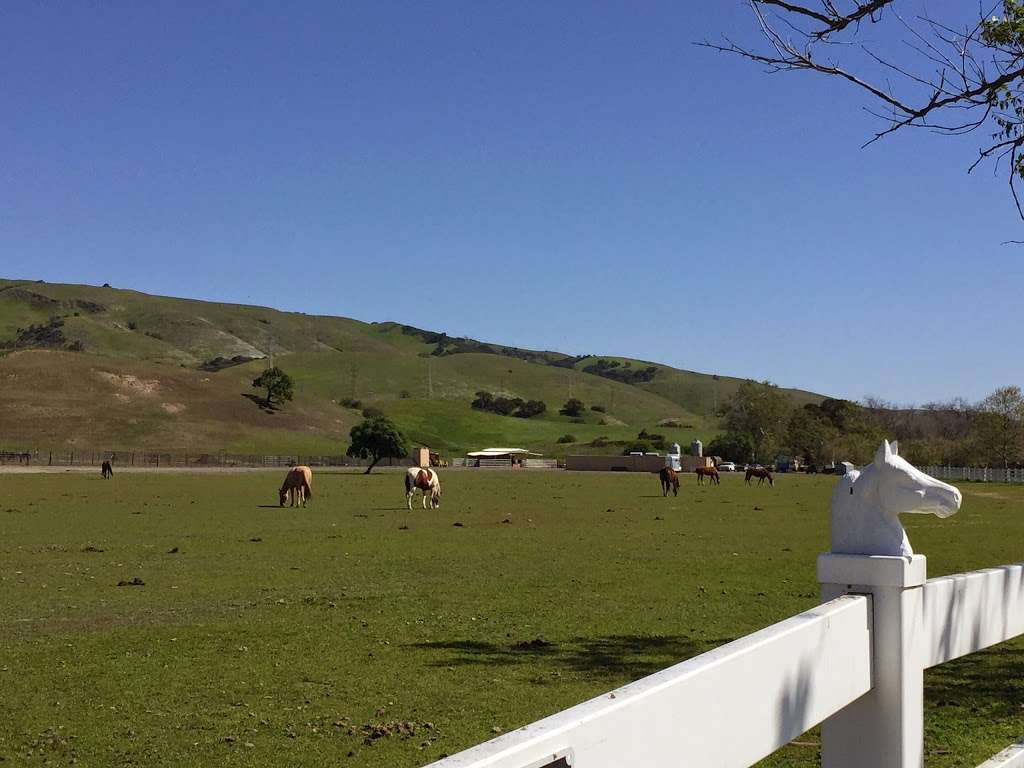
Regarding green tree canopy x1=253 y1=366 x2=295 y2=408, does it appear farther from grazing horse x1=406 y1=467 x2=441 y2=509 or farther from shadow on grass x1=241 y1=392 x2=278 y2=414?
grazing horse x1=406 y1=467 x2=441 y2=509

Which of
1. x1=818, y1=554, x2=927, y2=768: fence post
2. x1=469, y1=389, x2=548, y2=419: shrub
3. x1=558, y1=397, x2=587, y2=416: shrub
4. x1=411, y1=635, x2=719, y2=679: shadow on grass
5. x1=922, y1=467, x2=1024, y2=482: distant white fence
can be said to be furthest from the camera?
x1=558, y1=397, x2=587, y2=416: shrub

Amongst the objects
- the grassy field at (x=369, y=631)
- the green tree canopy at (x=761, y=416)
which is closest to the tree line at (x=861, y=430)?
the green tree canopy at (x=761, y=416)

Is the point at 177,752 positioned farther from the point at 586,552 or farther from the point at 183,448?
the point at 183,448

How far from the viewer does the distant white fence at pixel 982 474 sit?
251ft

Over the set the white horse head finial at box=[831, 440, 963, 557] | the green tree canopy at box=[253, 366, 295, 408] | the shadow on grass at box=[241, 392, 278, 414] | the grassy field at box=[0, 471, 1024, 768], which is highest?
the green tree canopy at box=[253, 366, 295, 408]

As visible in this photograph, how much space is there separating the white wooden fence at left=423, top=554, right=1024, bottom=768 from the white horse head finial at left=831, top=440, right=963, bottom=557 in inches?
2.1

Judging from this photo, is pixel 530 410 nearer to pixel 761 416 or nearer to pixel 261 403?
pixel 761 416

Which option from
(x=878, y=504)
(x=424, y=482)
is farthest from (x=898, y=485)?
(x=424, y=482)

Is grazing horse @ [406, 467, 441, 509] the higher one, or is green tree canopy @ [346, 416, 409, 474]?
green tree canopy @ [346, 416, 409, 474]

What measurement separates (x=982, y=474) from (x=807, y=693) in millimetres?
85401

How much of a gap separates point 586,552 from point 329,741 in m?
14.2

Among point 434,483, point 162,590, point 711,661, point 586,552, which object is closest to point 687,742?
point 711,661

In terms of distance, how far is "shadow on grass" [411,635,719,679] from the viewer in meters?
9.75

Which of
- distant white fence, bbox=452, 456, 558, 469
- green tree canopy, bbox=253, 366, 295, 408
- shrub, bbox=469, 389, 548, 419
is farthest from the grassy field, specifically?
shrub, bbox=469, 389, 548, 419
